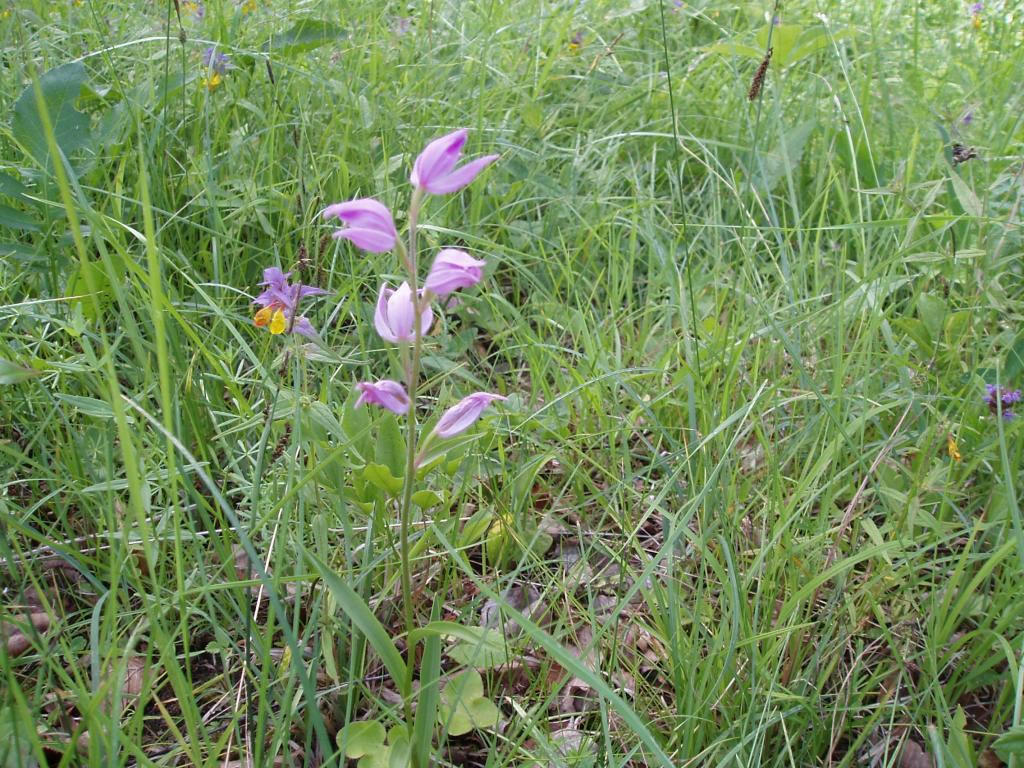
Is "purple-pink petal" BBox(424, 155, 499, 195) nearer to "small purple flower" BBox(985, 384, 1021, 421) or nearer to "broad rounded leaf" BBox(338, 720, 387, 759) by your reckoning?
"broad rounded leaf" BBox(338, 720, 387, 759)

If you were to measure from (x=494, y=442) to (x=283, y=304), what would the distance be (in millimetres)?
486

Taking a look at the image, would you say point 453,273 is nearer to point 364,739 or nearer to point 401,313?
point 401,313

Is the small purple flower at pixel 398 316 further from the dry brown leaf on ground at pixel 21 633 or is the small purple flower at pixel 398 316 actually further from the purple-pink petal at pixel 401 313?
the dry brown leaf on ground at pixel 21 633

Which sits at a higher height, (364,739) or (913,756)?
(364,739)

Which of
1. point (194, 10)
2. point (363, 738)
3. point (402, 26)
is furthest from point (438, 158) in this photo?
point (194, 10)

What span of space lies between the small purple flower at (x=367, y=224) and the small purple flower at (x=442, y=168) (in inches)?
2.2

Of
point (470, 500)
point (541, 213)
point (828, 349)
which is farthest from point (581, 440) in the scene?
point (541, 213)

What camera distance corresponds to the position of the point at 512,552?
155 cm

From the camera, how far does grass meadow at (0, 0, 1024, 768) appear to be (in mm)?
1185

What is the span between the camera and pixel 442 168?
950 millimetres

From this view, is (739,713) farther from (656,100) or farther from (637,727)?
(656,100)

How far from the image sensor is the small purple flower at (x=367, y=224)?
0.91m

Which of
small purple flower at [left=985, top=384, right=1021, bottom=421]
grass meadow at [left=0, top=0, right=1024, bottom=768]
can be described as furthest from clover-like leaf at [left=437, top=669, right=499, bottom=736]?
small purple flower at [left=985, top=384, right=1021, bottom=421]

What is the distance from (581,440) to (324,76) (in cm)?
143
